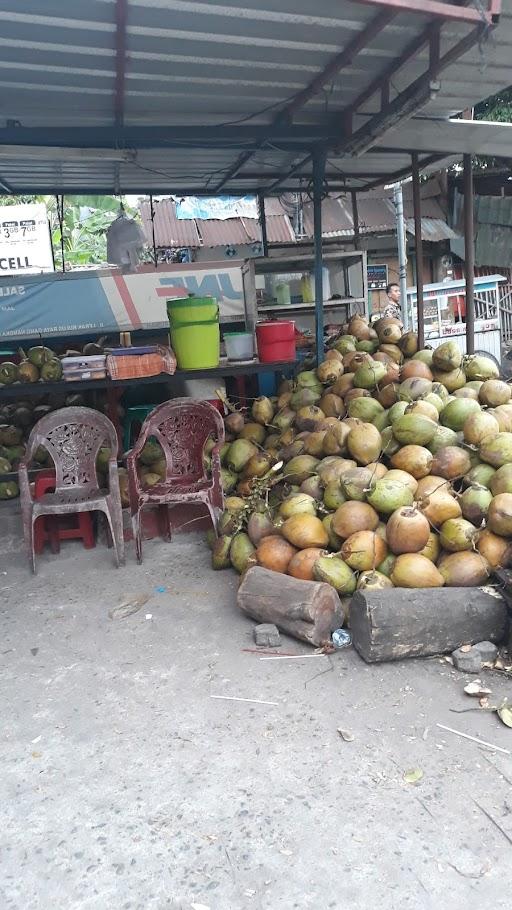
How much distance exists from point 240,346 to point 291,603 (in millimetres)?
2993

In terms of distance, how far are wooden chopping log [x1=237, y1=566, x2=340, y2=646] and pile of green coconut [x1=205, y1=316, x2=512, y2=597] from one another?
0.44 feet

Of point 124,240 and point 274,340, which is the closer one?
point 274,340

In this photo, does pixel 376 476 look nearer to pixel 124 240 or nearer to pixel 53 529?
pixel 53 529

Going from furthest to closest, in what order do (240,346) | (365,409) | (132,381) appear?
(240,346), (132,381), (365,409)

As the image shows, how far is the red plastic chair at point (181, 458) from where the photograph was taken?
4.70 metres

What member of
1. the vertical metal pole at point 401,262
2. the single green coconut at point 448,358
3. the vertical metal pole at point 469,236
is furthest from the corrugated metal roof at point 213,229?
the single green coconut at point 448,358

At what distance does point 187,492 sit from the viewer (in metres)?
4.69

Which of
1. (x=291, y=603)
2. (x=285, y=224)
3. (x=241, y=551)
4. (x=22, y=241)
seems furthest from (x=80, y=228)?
(x=291, y=603)

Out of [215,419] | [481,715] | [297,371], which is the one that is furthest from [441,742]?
[297,371]

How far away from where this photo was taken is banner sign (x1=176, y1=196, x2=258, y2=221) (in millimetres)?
13781

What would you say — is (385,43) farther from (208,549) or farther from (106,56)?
(208,549)

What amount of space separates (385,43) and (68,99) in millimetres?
2009

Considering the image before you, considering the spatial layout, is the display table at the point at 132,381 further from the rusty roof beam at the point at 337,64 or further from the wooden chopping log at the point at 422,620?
the wooden chopping log at the point at 422,620

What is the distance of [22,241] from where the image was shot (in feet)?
53.1
